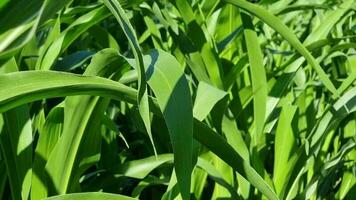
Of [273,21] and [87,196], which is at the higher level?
[273,21]

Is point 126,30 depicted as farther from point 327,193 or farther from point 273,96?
point 327,193

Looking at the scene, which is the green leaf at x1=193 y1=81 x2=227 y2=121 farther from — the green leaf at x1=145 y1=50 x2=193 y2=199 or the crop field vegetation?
the green leaf at x1=145 y1=50 x2=193 y2=199

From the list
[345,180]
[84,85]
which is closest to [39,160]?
→ [84,85]

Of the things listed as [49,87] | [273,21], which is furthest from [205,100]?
[49,87]

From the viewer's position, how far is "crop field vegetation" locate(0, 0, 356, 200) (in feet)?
1.70

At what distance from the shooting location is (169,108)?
1.74ft

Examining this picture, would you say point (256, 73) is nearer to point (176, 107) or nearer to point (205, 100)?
point (205, 100)

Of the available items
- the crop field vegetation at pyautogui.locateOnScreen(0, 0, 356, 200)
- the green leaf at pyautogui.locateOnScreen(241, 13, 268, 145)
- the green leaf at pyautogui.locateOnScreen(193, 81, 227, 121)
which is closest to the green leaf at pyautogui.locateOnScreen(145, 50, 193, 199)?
the crop field vegetation at pyautogui.locateOnScreen(0, 0, 356, 200)

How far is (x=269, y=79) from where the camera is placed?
1.05 metres

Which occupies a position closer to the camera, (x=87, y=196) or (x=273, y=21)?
(x=87, y=196)

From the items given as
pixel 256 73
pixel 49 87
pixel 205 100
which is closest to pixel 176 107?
pixel 49 87

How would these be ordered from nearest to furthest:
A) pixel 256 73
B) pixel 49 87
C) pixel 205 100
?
pixel 49 87, pixel 205 100, pixel 256 73

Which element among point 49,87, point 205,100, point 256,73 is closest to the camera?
point 49,87

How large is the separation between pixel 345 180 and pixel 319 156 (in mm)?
87
